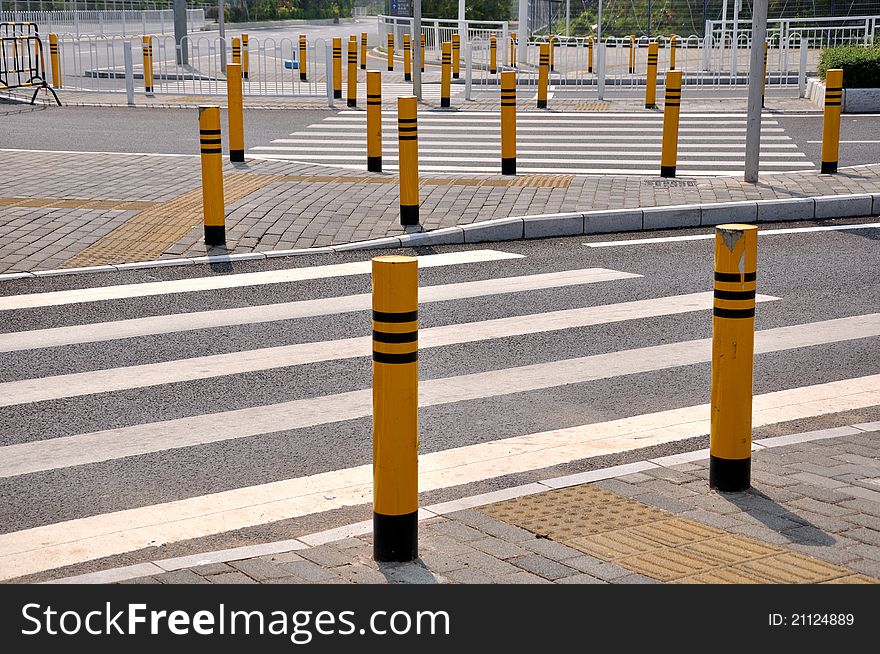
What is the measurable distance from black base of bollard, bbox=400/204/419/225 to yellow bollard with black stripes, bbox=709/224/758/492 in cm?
587

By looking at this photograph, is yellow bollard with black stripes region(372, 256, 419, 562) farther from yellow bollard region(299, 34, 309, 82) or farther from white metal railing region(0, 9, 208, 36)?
white metal railing region(0, 9, 208, 36)

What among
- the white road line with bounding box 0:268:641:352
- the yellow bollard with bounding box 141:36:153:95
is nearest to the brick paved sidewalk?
the white road line with bounding box 0:268:641:352

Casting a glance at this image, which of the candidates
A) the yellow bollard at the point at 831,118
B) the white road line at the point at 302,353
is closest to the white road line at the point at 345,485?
the white road line at the point at 302,353

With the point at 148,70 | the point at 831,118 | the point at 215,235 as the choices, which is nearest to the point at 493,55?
the point at 148,70

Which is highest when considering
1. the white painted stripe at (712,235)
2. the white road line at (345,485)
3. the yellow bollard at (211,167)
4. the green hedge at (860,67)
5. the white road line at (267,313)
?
the green hedge at (860,67)

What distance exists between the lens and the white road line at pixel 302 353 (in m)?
6.59

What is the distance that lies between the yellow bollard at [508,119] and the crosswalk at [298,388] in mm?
3643

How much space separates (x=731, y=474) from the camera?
5.02 m

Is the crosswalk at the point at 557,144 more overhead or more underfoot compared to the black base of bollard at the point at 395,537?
more overhead

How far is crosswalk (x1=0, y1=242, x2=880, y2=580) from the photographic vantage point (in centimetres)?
518

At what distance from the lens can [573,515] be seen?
474 centimetres

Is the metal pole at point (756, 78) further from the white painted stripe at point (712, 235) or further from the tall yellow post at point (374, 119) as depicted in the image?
the tall yellow post at point (374, 119)

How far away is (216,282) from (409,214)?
2188mm

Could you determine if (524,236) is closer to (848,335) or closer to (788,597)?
(848,335)
